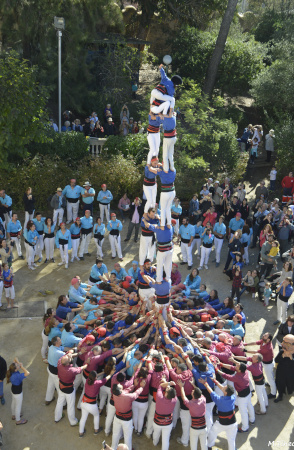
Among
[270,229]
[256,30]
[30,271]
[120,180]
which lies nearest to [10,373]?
[30,271]

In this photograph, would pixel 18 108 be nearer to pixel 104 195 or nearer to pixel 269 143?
pixel 104 195

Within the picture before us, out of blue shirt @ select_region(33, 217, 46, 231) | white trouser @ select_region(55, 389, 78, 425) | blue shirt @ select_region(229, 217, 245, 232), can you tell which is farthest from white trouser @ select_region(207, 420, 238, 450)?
blue shirt @ select_region(33, 217, 46, 231)

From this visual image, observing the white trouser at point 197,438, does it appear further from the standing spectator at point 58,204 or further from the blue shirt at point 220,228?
the standing spectator at point 58,204

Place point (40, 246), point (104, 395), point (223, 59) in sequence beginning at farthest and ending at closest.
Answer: point (223, 59) < point (40, 246) < point (104, 395)

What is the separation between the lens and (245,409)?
956 centimetres

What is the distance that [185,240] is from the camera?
1485cm

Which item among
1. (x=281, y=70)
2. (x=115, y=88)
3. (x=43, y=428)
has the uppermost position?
(x=281, y=70)

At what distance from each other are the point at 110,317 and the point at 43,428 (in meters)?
2.46

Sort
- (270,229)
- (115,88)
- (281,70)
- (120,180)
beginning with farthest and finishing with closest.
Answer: (115,88) < (281,70) < (120,180) < (270,229)

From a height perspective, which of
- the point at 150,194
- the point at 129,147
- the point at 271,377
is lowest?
the point at 271,377

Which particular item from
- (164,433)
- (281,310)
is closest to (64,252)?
(281,310)

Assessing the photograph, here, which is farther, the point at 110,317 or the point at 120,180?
the point at 120,180

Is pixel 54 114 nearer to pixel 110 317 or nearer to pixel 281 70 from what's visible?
pixel 281 70

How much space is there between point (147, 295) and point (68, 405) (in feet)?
9.42
